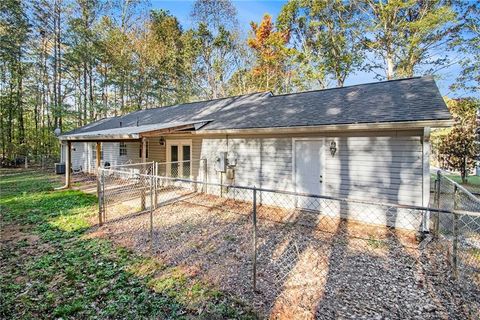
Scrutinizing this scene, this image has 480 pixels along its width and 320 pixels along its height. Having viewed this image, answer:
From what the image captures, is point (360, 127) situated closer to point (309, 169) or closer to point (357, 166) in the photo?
point (357, 166)

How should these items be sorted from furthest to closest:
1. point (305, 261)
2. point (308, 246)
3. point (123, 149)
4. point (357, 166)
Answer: point (123, 149) → point (357, 166) → point (308, 246) → point (305, 261)

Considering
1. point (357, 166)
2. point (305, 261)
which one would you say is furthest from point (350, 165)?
point (305, 261)

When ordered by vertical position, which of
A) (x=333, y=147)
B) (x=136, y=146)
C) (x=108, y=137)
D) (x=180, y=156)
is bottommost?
(x=180, y=156)

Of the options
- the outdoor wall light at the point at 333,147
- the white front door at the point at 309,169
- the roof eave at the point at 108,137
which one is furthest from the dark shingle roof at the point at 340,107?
the roof eave at the point at 108,137

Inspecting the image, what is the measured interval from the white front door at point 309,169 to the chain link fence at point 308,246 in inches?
9.8

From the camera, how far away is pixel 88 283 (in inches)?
143

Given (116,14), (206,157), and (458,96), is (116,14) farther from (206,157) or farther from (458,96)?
(458,96)

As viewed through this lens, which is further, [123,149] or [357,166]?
[123,149]

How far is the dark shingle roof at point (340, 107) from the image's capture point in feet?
19.4

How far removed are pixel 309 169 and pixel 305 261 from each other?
3455 mm

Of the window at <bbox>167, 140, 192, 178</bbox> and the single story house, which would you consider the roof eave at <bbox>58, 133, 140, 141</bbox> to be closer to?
the single story house

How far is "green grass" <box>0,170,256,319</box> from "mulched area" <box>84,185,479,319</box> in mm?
303

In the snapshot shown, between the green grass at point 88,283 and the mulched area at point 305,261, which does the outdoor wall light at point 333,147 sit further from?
the green grass at point 88,283

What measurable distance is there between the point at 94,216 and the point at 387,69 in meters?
18.6
